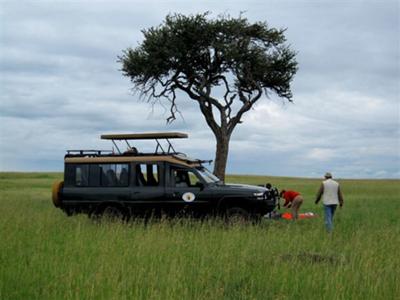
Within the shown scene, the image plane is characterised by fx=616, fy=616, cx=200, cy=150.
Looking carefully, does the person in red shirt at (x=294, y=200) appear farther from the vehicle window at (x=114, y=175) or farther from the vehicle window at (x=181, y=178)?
the vehicle window at (x=114, y=175)

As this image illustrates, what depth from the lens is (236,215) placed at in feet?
58.5

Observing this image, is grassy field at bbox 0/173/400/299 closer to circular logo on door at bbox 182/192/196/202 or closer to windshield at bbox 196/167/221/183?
circular logo on door at bbox 182/192/196/202

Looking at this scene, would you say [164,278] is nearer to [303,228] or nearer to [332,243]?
[332,243]

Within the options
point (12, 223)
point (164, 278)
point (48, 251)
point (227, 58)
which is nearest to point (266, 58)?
point (227, 58)

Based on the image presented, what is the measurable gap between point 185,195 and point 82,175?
339 centimetres

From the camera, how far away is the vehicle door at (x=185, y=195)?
18188 millimetres

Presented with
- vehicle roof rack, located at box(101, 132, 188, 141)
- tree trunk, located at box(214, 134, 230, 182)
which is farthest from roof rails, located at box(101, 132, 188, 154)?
tree trunk, located at box(214, 134, 230, 182)

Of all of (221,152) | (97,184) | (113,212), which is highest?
(221,152)

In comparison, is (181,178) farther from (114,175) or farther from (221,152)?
(221,152)

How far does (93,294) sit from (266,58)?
26.6m

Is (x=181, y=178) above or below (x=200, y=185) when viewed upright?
above

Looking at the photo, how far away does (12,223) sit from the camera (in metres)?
16.0

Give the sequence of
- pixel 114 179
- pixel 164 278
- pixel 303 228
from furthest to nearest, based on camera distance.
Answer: pixel 114 179, pixel 303 228, pixel 164 278

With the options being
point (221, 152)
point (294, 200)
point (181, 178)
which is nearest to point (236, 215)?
point (181, 178)
